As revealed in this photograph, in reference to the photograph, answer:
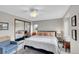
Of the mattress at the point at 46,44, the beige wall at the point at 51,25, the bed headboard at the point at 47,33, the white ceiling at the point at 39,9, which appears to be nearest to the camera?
the white ceiling at the point at 39,9

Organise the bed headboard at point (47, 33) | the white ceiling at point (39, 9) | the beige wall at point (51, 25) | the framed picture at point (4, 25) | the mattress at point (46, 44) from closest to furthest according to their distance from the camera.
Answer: the white ceiling at point (39, 9), the mattress at point (46, 44), the framed picture at point (4, 25), the beige wall at point (51, 25), the bed headboard at point (47, 33)

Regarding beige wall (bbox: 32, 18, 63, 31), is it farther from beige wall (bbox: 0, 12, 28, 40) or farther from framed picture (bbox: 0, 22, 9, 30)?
framed picture (bbox: 0, 22, 9, 30)

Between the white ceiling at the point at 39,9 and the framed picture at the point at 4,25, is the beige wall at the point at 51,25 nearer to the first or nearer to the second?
the white ceiling at the point at 39,9

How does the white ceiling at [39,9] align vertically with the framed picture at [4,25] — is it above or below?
above

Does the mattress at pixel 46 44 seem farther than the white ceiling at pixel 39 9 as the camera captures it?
Yes

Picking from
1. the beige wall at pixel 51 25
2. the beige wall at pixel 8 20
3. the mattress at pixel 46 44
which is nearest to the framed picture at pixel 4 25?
the beige wall at pixel 8 20

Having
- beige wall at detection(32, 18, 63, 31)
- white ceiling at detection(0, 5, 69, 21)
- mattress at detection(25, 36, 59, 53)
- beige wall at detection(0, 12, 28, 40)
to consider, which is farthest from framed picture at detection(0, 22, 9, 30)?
beige wall at detection(32, 18, 63, 31)

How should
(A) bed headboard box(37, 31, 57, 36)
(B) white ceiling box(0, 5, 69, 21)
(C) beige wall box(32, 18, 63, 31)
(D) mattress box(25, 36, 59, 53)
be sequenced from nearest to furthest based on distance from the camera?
(B) white ceiling box(0, 5, 69, 21)
(D) mattress box(25, 36, 59, 53)
(C) beige wall box(32, 18, 63, 31)
(A) bed headboard box(37, 31, 57, 36)

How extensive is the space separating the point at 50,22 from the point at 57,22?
1.48 ft

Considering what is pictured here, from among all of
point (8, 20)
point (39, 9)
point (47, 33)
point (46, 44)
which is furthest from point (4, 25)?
point (47, 33)

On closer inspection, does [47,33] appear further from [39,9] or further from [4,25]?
[4,25]
